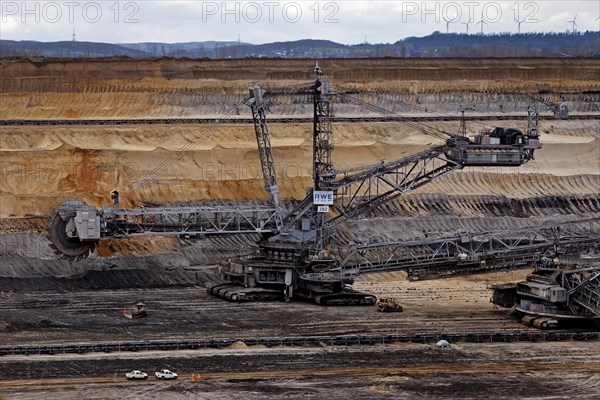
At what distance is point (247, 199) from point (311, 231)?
18.2 meters

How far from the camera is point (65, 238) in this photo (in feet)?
245

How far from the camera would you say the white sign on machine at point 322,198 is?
76.6 m

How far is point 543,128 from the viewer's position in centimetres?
12219

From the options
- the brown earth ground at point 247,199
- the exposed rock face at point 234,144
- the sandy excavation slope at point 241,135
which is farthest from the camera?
the sandy excavation slope at point 241,135

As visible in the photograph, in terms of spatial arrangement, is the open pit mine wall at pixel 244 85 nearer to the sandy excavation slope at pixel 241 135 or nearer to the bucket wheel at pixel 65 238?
the sandy excavation slope at pixel 241 135

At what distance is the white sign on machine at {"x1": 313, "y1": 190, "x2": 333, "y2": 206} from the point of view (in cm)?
7656

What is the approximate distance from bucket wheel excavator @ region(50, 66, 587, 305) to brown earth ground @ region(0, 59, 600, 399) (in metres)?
1.72

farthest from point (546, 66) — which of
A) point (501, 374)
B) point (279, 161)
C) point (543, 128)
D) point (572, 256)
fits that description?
point (501, 374)

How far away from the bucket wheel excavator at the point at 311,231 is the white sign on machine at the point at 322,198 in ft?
0.16

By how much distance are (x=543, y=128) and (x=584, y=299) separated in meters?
56.5

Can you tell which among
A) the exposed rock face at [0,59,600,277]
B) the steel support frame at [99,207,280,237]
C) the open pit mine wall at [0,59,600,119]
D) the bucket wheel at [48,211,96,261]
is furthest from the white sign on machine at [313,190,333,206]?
the open pit mine wall at [0,59,600,119]

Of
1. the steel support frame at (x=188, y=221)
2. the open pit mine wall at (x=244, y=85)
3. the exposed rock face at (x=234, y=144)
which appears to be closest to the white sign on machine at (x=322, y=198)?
the steel support frame at (x=188, y=221)

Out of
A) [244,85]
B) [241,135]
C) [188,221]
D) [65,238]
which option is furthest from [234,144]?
[65,238]

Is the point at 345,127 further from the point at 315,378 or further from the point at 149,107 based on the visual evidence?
the point at 315,378
